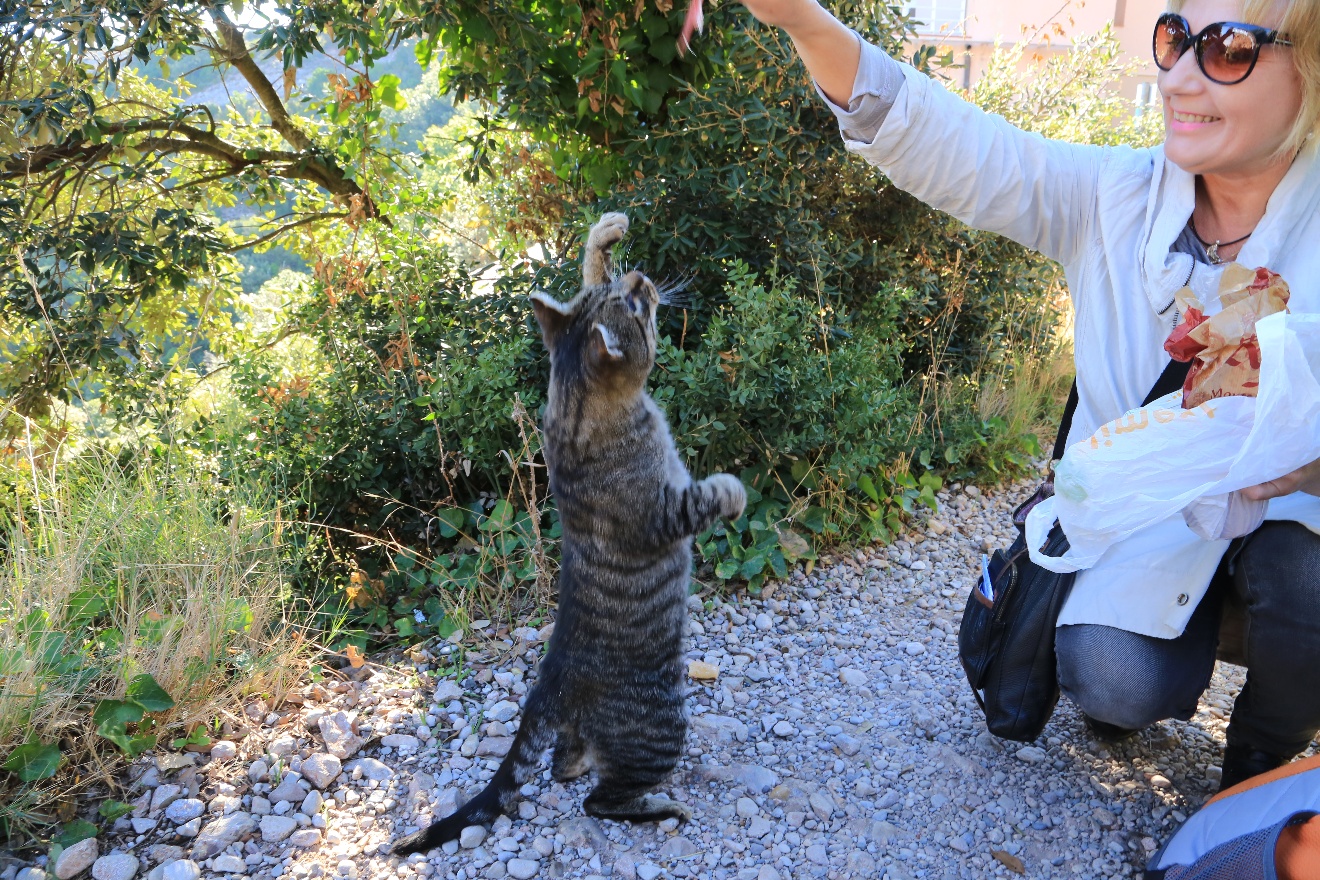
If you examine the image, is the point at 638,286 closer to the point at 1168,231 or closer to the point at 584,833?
A: the point at 1168,231

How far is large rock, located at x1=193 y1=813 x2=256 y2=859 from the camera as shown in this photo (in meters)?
2.50

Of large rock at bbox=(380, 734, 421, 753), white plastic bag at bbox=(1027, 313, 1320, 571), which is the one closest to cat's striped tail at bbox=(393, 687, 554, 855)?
large rock at bbox=(380, 734, 421, 753)

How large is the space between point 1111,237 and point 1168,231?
0.16 metres

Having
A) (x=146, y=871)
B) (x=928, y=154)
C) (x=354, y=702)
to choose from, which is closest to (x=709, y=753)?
(x=354, y=702)

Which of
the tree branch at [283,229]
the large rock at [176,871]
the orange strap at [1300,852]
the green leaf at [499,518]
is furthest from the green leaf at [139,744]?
the tree branch at [283,229]

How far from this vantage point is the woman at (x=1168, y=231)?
2232mm

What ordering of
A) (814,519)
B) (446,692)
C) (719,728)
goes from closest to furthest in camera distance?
(719,728)
(446,692)
(814,519)

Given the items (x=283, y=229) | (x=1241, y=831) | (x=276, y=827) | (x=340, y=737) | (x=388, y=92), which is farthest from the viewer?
(x=283, y=229)

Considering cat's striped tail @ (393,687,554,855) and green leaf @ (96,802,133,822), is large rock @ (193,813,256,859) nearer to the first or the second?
green leaf @ (96,802,133,822)

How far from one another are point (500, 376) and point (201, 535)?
4.24ft

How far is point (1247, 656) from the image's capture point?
2396mm

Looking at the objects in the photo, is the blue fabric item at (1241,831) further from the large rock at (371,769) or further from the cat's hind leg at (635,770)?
the large rock at (371,769)

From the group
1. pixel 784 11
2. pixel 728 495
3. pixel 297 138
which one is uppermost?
pixel 297 138

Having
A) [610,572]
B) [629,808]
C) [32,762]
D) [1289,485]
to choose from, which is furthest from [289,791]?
[1289,485]
